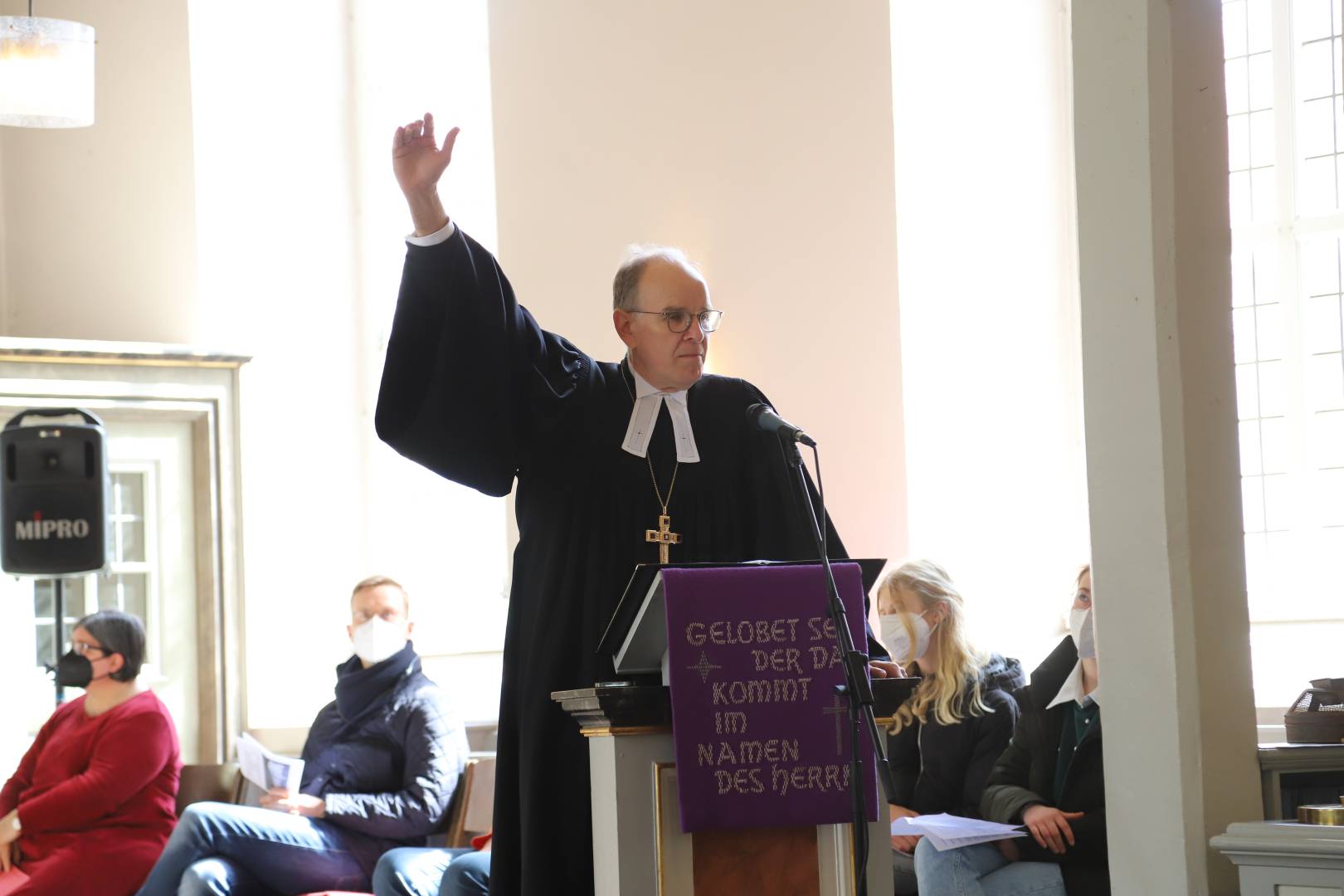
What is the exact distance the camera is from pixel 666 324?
3.16m

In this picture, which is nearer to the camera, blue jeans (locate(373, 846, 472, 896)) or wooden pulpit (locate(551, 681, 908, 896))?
wooden pulpit (locate(551, 681, 908, 896))

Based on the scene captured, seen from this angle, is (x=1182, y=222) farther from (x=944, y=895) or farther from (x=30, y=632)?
(x=30, y=632)

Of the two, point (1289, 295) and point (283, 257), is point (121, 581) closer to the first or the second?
Answer: point (283, 257)

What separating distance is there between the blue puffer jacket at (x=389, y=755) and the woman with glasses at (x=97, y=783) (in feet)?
2.00

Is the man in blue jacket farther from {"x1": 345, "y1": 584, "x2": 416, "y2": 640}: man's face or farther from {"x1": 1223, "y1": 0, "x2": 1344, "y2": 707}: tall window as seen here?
{"x1": 1223, "y1": 0, "x2": 1344, "y2": 707}: tall window

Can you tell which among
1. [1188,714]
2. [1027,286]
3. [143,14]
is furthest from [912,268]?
[143,14]

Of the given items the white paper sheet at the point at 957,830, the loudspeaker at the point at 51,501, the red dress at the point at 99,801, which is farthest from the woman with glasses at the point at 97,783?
the white paper sheet at the point at 957,830

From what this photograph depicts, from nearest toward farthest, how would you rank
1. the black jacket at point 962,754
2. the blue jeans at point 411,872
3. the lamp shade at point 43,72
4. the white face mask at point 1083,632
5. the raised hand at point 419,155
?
the raised hand at point 419,155, the white face mask at point 1083,632, the black jacket at point 962,754, the blue jeans at point 411,872, the lamp shade at point 43,72

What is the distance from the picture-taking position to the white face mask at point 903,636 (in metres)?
4.80

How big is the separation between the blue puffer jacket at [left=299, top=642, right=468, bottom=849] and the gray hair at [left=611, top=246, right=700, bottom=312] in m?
3.12

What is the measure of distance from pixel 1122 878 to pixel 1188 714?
0.37 metres

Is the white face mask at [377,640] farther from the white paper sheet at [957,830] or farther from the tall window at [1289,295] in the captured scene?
the tall window at [1289,295]

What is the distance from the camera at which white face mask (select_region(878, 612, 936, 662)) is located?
4797 millimetres

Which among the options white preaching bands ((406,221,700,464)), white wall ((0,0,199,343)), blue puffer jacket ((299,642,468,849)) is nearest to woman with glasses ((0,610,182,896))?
blue puffer jacket ((299,642,468,849))
